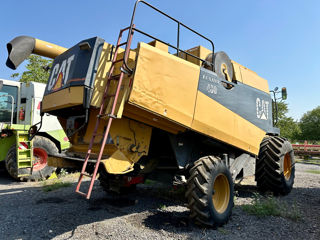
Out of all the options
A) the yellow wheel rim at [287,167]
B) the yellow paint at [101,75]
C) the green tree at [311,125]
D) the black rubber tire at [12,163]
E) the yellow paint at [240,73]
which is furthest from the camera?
the green tree at [311,125]

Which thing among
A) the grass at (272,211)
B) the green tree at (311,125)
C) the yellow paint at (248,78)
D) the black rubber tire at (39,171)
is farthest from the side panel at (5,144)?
the green tree at (311,125)

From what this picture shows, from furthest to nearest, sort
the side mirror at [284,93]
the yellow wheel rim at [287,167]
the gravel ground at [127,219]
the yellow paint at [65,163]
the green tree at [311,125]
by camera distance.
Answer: the green tree at [311,125] < the side mirror at [284,93] < the yellow wheel rim at [287,167] < the yellow paint at [65,163] < the gravel ground at [127,219]

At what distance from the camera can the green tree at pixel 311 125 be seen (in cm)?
4838

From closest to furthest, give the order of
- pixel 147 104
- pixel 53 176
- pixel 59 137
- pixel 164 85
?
pixel 147 104, pixel 164 85, pixel 53 176, pixel 59 137

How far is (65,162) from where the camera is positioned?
157 inches

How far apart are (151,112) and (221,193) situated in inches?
85.0

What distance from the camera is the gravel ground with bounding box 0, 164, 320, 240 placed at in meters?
3.58

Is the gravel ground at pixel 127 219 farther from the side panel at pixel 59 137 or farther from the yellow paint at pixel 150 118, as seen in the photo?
the side panel at pixel 59 137

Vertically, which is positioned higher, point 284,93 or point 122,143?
point 284,93

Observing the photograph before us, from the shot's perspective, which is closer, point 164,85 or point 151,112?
point 151,112

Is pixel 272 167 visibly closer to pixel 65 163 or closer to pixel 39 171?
pixel 65 163

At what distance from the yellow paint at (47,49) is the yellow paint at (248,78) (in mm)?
3523

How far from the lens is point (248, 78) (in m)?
5.61

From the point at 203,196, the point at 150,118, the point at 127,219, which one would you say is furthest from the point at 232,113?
the point at 127,219
